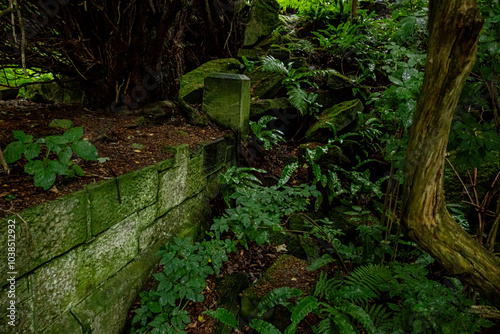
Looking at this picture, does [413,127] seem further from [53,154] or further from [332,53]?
[332,53]

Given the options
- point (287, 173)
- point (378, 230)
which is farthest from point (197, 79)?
point (378, 230)

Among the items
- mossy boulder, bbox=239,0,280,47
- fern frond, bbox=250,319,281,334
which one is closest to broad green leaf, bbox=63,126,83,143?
fern frond, bbox=250,319,281,334

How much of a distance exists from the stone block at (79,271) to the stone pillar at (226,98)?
6.08 feet

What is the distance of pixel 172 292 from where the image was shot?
196 cm

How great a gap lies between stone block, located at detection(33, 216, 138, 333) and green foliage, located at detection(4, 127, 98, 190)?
0.47 m

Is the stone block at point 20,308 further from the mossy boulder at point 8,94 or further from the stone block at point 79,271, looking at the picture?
the mossy boulder at point 8,94

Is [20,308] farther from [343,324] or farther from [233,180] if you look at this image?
[233,180]

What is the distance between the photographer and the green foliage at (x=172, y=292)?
1888mm

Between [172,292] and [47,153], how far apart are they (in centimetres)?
130

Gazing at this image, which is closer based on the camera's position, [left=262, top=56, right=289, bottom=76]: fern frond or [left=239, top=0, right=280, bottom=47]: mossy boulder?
[left=262, top=56, right=289, bottom=76]: fern frond

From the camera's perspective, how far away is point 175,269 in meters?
1.98

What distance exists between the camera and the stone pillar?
324 centimetres

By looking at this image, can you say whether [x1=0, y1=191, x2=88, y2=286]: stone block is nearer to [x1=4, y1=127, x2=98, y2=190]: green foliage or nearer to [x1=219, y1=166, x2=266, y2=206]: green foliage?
[x1=4, y1=127, x2=98, y2=190]: green foliage

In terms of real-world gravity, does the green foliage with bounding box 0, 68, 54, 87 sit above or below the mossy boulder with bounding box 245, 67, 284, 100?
below
